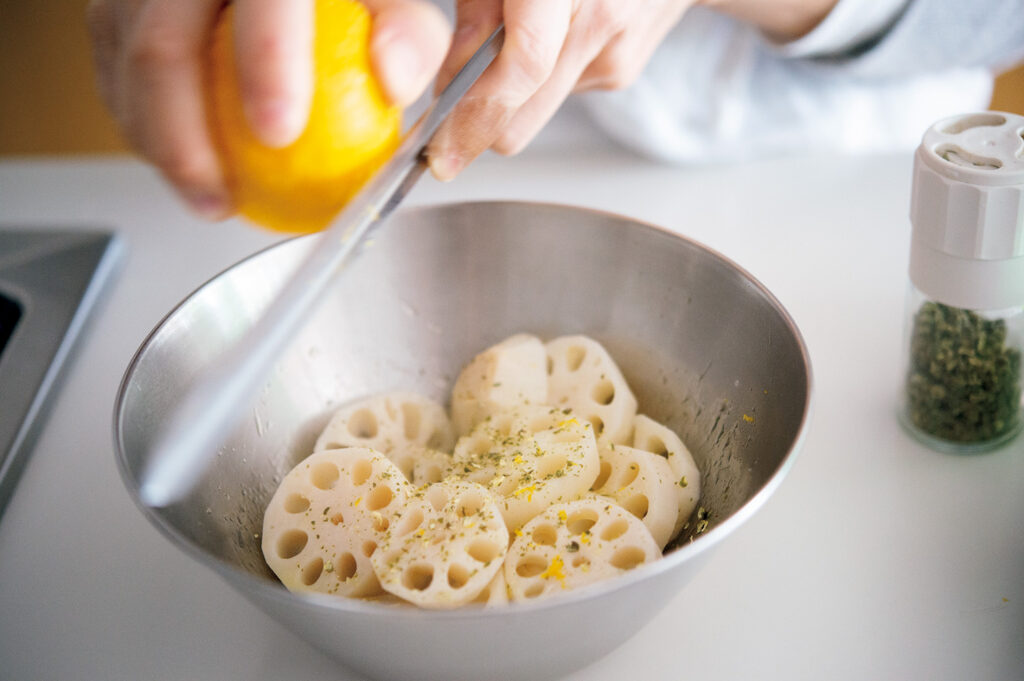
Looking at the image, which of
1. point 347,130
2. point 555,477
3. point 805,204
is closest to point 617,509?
point 555,477

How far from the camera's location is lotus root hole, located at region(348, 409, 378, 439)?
0.71 m

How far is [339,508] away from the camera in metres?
0.59

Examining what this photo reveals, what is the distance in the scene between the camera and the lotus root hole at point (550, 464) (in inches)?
24.0

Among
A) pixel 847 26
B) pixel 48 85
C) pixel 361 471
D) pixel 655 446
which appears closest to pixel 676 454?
pixel 655 446

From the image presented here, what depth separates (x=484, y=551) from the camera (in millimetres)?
536

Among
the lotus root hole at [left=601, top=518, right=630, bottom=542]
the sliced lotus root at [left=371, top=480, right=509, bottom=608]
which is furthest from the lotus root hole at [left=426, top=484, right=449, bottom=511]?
the lotus root hole at [left=601, top=518, right=630, bottom=542]

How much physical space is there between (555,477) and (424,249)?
27 centimetres

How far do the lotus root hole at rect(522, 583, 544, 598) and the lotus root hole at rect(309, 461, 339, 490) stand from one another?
0.59 feet

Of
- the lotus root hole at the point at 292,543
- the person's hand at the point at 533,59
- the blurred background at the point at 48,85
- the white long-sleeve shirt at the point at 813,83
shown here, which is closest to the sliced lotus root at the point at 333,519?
the lotus root hole at the point at 292,543

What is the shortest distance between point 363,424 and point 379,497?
14 cm

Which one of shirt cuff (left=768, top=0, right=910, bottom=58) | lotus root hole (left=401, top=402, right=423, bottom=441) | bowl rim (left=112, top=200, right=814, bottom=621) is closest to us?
bowl rim (left=112, top=200, right=814, bottom=621)

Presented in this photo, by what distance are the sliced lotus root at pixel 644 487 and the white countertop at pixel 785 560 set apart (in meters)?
0.06

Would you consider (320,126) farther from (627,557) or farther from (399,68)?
(627,557)

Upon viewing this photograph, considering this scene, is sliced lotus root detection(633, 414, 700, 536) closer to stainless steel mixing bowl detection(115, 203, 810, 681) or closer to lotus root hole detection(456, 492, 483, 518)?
stainless steel mixing bowl detection(115, 203, 810, 681)
